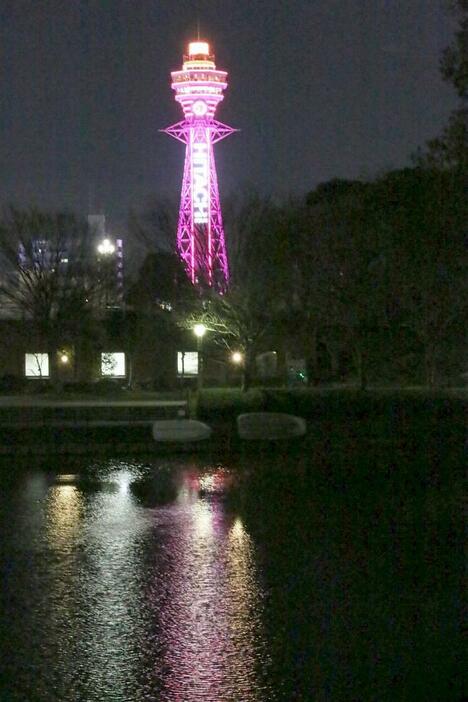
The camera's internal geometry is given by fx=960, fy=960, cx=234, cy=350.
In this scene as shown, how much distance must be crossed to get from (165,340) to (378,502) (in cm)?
3619

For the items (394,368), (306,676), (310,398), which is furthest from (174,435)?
(394,368)

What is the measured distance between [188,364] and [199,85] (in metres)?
20.2

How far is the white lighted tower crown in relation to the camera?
6347 centimetres

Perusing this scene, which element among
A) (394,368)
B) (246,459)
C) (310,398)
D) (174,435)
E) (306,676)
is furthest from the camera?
(394,368)

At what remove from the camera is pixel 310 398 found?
30.4m

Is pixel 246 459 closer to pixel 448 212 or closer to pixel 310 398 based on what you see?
pixel 448 212

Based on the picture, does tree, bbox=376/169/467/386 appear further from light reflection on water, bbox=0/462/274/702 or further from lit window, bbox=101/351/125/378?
lit window, bbox=101/351/125/378

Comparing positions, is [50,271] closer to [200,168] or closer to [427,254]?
[200,168]

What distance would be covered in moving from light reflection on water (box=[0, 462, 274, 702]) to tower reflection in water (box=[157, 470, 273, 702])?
0.01 meters

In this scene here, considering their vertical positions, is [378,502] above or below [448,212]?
below

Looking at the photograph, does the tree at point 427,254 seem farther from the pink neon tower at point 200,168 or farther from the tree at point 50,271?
the tree at point 50,271

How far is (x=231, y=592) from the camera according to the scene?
28.8 feet

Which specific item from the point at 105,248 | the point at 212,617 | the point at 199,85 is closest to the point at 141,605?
the point at 212,617

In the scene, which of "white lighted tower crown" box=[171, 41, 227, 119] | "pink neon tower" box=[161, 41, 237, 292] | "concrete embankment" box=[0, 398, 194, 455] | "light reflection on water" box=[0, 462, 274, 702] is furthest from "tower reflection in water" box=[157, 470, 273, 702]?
"white lighted tower crown" box=[171, 41, 227, 119]
